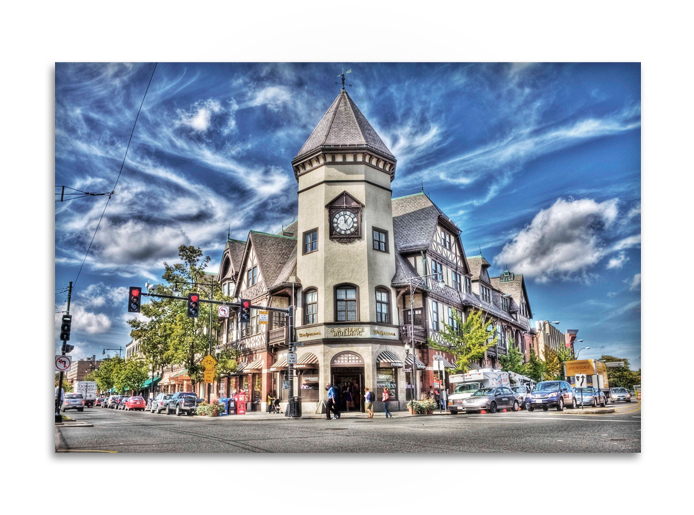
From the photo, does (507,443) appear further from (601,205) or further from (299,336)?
(299,336)

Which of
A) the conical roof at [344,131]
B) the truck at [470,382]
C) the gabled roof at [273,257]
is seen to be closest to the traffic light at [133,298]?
the conical roof at [344,131]

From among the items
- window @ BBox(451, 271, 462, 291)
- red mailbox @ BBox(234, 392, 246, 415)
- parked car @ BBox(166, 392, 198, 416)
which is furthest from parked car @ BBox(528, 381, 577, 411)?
parked car @ BBox(166, 392, 198, 416)

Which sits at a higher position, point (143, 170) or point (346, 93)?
point (346, 93)

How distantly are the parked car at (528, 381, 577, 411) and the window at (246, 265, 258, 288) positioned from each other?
14.6 m

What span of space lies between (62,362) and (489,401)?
1642 cm

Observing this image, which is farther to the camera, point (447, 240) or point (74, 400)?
point (447, 240)

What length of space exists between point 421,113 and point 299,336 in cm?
1394

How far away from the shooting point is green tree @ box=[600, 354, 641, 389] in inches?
511

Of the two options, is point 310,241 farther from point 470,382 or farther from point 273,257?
point 470,382

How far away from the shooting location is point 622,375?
13672 millimetres

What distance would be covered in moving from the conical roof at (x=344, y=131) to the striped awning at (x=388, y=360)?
8.81 metres

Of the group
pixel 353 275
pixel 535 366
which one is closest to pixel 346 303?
pixel 353 275

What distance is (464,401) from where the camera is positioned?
938 inches
